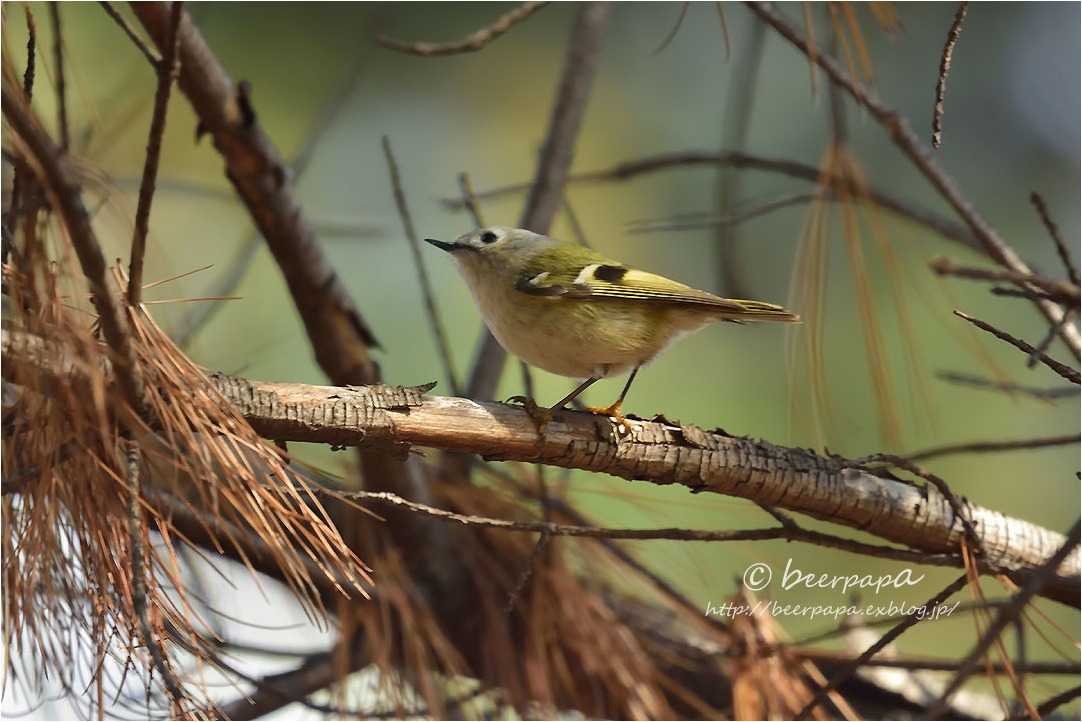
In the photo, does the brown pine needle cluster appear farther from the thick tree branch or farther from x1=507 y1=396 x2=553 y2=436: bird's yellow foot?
x1=507 y1=396 x2=553 y2=436: bird's yellow foot

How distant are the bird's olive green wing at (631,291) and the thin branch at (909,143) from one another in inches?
14.3

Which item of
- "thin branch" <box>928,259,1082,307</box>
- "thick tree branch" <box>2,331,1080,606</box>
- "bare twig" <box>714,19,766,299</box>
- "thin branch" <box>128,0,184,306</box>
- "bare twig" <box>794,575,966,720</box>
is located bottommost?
"bare twig" <box>794,575,966,720</box>

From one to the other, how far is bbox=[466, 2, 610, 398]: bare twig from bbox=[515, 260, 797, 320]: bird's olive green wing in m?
0.48

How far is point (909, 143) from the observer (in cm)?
172

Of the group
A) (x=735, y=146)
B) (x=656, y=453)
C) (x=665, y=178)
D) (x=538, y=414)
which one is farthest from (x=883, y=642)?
(x=665, y=178)

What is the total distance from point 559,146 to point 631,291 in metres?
0.74

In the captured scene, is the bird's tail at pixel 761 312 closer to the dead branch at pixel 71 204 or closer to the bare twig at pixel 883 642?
the bare twig at pixel 883 642

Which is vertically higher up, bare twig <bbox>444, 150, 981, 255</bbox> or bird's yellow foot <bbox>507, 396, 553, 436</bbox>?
bare twig <bbox>444, 150, 981, 255</bbox>

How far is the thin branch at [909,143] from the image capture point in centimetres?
165

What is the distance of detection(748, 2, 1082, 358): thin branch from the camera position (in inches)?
65.0

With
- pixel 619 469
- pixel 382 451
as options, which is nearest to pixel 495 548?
pixel 619 469

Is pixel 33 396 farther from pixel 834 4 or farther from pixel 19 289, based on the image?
pixel 834 4

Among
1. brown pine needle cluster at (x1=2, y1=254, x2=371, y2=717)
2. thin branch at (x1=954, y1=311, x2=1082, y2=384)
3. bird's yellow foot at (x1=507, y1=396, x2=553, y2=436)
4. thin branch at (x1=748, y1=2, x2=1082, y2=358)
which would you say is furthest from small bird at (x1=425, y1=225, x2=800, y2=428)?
brown pine needle cluster at (x1=2, y1=254, x2=371, y2=717)

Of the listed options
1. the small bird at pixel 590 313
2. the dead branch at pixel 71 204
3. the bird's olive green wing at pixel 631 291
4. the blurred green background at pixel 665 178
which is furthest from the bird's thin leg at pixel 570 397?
the blurred green background at pixel 665 178
